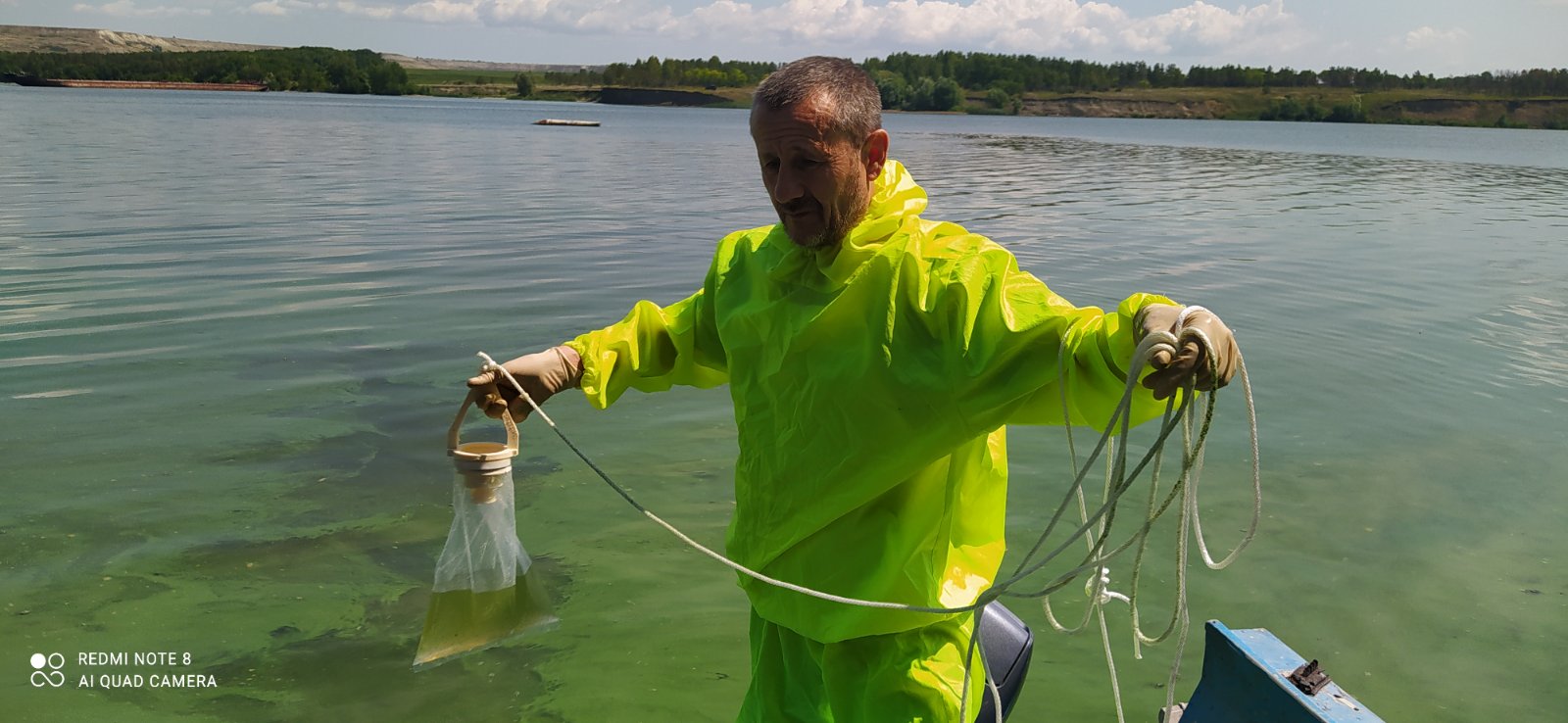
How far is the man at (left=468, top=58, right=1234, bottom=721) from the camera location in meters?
2.62

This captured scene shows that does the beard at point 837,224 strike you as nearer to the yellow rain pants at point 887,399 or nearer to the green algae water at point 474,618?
the yellow rain pants at point 887,399

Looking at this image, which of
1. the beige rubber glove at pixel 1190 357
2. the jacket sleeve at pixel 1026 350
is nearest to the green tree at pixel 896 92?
the jacket sleeve at pixel 1026 350

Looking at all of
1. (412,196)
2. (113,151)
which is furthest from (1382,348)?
(113,151)

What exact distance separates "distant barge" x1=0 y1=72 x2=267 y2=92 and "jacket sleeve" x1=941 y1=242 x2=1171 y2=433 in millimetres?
139648

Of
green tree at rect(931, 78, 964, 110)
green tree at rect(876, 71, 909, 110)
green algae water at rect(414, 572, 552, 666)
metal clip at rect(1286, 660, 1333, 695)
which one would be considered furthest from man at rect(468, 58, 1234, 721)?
green tree at rect(931, 78, 964, 110)

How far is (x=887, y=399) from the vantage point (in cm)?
273

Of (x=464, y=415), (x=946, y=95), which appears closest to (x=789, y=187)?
(x=464, y=415)

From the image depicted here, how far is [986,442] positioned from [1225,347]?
875 mm

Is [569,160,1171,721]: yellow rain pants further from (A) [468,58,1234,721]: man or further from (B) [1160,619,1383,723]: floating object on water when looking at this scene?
(B) [1160,619,1383,723]: floating object on water

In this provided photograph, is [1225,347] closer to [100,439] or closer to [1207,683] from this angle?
[1207,683]

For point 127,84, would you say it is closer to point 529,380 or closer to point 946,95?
point 946,95

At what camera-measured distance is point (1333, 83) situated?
16925 centimetres

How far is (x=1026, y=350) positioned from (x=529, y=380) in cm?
139

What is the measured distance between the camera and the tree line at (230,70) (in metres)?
148
